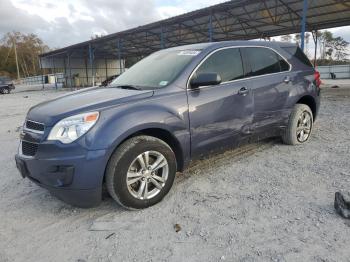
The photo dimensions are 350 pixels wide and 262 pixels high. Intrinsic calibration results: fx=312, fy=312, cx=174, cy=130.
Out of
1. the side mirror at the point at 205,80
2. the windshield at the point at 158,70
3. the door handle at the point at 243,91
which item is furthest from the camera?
the door handle at the point at 243,91

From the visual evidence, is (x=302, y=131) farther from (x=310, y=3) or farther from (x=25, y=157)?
(x=310, y=3)

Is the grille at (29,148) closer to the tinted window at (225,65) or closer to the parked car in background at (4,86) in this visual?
the tinted window at (225,65)

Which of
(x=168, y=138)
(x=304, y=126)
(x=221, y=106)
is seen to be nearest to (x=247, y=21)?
(x=304, y=126)

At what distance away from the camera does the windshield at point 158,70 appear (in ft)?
12.2

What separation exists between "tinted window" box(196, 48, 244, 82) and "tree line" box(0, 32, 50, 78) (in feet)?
273

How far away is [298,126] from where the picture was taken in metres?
5.12

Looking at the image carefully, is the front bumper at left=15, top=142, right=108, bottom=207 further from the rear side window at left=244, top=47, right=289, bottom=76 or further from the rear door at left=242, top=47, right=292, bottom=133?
the rear side window at left=244, top=47, right=289, bottom=76

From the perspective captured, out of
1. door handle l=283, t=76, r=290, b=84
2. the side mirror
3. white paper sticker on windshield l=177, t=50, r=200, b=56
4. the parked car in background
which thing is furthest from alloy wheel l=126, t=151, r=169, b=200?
the parked car in background

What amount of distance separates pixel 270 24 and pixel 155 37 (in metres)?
10.8

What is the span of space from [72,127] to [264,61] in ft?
9.79

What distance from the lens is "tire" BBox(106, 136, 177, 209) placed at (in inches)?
120

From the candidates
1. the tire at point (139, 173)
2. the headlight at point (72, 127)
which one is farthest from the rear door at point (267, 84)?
the headlight at point (72, 127)

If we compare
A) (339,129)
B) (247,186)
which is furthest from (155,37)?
(247,186)

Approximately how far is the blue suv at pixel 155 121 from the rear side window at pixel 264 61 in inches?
0.6
